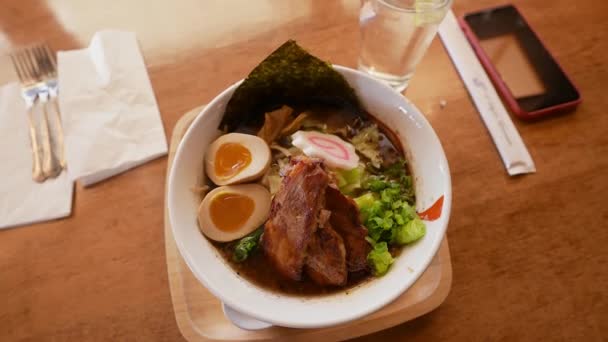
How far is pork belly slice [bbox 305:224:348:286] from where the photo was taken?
32.7 inches

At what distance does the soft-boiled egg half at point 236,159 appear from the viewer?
0.93 metres

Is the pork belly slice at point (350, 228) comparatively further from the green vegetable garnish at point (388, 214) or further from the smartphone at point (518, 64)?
the smartphone at point (518, 64)

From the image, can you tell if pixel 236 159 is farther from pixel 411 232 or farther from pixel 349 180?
pixel 411 232

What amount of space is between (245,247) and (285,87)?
417mm

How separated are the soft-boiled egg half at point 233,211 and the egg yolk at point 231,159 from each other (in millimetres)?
43

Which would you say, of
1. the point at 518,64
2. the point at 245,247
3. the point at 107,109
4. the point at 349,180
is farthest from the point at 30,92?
the point at 518,64

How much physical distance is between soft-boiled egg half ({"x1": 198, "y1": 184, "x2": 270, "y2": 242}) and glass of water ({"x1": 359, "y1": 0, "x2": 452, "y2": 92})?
551 mm

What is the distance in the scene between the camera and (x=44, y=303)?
0.97 meters

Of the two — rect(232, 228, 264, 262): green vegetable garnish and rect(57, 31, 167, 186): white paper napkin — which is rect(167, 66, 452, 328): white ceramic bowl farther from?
rect(57, 31, 167, 186): white paper napkin

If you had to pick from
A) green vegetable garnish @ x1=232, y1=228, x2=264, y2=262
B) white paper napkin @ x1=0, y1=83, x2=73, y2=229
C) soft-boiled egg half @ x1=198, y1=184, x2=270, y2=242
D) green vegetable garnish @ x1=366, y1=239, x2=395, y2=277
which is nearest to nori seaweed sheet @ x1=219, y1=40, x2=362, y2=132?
soft-boiled egg half @ x1=198, y1=184, x2=270, y2=242

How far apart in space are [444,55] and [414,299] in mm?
805

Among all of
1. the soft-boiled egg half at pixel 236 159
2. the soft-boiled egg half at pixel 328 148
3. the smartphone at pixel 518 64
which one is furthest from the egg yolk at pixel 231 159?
the smartphone at pixel 518 64

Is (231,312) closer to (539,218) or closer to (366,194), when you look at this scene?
(366,194)

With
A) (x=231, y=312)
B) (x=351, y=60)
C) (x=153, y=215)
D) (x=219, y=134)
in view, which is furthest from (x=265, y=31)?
(x=231, y=312)
